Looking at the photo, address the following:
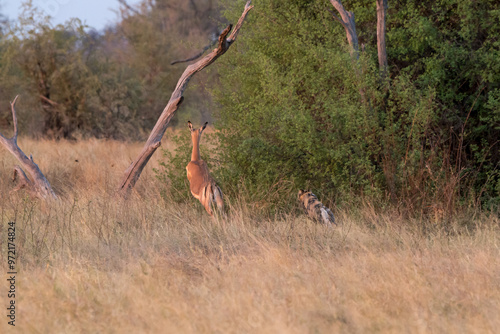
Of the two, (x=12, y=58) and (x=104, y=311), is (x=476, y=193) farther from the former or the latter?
(x=12, y=58)

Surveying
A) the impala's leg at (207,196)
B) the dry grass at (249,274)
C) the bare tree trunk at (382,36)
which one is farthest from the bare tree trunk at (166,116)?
the bare tree trunk at (382,36)

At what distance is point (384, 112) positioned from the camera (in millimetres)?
7262

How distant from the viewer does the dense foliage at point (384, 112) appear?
6.91 m

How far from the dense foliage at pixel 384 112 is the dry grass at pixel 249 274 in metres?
0.57

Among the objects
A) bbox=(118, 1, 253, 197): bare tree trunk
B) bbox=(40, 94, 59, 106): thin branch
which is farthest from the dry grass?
bbox=(40, 94, 59, 106): thin branch

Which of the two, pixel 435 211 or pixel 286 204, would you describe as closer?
pixel 435 211

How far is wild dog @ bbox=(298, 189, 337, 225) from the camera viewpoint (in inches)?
250

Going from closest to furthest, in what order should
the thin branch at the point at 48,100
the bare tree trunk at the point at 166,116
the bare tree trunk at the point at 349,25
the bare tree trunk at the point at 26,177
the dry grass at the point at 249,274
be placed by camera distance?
the dry grass at the point at 249,274, the bare tree trunk at the point at 349,25, the bare tree trunk at the point at 166,116, the bare tree trunk at the point at 26,177, the thin branch at the point at 48,100

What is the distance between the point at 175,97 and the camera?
7.77 meters

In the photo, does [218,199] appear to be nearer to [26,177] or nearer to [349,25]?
[349,25]

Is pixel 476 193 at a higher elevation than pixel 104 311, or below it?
below

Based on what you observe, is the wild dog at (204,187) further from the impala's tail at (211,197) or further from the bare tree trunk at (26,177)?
the bare tree trunk at (26,177)

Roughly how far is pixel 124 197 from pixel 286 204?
219 centimetres

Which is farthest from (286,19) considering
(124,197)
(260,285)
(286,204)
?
(260,285)
